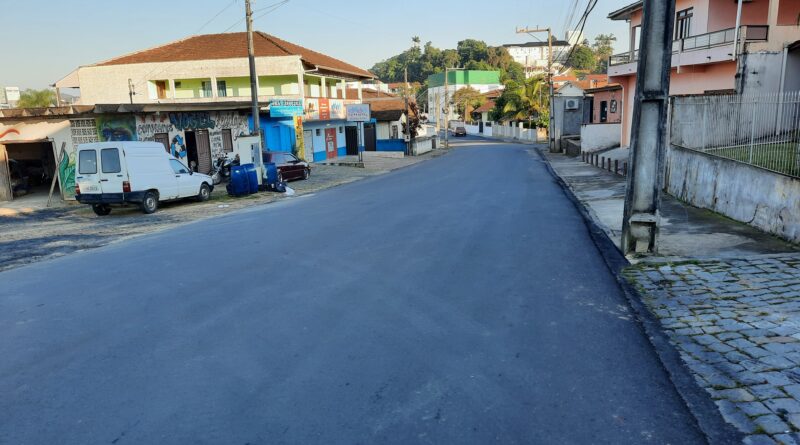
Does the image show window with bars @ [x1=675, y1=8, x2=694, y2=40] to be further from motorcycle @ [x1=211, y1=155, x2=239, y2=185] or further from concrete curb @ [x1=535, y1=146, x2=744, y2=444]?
concrete curb @ [x1=535, y1=146, x2=744, y2=444]

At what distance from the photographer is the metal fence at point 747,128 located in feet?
32.4

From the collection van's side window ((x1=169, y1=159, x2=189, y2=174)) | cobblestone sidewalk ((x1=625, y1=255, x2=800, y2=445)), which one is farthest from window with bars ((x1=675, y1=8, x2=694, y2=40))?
van's side window ((x1=169, y1=159, x2=189, y2=174))

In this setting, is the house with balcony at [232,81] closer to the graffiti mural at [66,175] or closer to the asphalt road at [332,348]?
the graffiti mural at [66,175]

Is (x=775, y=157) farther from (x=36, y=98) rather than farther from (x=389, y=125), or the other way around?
(x=36, y=98)

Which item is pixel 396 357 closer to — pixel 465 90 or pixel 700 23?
pixel 700 23

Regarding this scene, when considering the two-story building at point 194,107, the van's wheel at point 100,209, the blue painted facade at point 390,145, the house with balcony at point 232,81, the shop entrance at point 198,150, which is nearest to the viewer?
the van's wheel at point 100,209

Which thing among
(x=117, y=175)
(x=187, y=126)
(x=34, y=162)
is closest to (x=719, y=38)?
(x=187, y=126)

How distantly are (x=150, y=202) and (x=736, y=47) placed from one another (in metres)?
21.8

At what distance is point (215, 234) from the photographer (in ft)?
40.1

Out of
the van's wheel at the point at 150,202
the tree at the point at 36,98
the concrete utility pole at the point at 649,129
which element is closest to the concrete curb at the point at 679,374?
the concrete utility pole at the point at 649,129

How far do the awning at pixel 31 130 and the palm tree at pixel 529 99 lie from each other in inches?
2028

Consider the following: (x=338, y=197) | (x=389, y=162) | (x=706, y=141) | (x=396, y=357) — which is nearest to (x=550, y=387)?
(x=396, y=357)

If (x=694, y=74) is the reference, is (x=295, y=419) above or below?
below

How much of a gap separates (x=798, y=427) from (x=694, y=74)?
24488 mm
